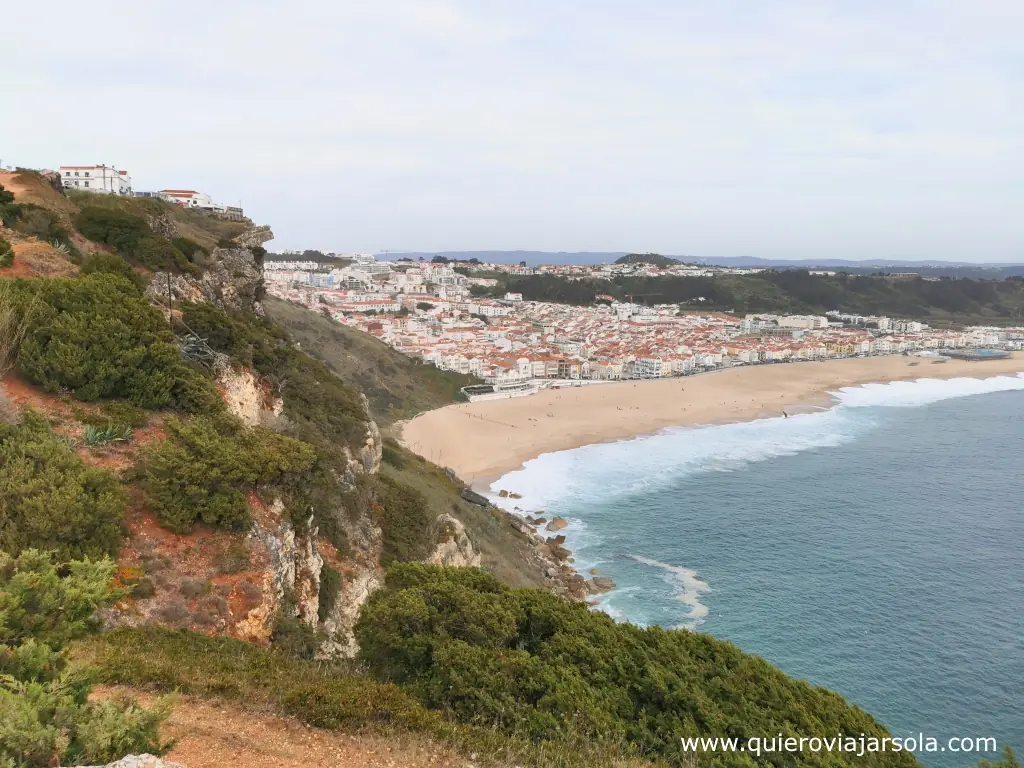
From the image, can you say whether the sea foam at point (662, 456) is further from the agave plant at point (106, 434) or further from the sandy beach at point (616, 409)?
the agave plant at point (106, 434)

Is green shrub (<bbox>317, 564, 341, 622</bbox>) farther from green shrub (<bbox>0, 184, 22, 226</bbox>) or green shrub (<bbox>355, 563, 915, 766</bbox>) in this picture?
green shrub (<bbox>0, 184, 22, 226</bbox>)

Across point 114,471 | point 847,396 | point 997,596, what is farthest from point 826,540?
point 847,396

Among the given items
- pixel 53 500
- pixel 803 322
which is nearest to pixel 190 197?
pixel 53 500

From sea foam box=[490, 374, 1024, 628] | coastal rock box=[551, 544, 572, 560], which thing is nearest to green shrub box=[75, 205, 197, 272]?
coastal rock box=[551, 544, 572, 560]

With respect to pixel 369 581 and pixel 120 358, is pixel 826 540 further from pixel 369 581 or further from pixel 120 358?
pixel 120 358

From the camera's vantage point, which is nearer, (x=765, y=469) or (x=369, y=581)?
(x=369, y=581)
